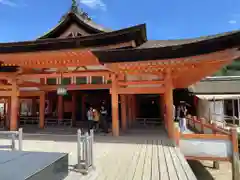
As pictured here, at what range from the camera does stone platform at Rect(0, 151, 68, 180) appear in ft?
10.7

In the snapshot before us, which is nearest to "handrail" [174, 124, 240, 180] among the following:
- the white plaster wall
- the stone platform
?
the stone platform

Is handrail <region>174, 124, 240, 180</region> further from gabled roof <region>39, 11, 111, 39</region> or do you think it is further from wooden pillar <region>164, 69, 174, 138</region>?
gabled roof <region>39, 11, 111, 39</region>

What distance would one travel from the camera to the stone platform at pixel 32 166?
129 inches

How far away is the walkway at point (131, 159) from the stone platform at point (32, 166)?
600mm

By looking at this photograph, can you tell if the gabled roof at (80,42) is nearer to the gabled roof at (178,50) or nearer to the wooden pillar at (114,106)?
the gabled roof at (178,50)

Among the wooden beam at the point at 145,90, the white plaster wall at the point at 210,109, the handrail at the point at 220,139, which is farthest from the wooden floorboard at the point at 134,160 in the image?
the white plaster wall at the point at 210,109

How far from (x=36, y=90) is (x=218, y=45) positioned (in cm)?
1047

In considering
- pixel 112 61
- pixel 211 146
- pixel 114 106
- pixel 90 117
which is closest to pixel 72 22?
pixel 90 117

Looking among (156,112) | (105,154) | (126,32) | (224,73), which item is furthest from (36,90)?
(224,73)

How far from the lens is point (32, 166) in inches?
143

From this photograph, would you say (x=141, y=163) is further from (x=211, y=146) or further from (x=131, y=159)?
(x=211, y=146)

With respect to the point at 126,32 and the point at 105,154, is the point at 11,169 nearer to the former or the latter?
the point at 105,154

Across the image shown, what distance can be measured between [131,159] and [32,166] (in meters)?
3.20

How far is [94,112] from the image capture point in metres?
11.4
